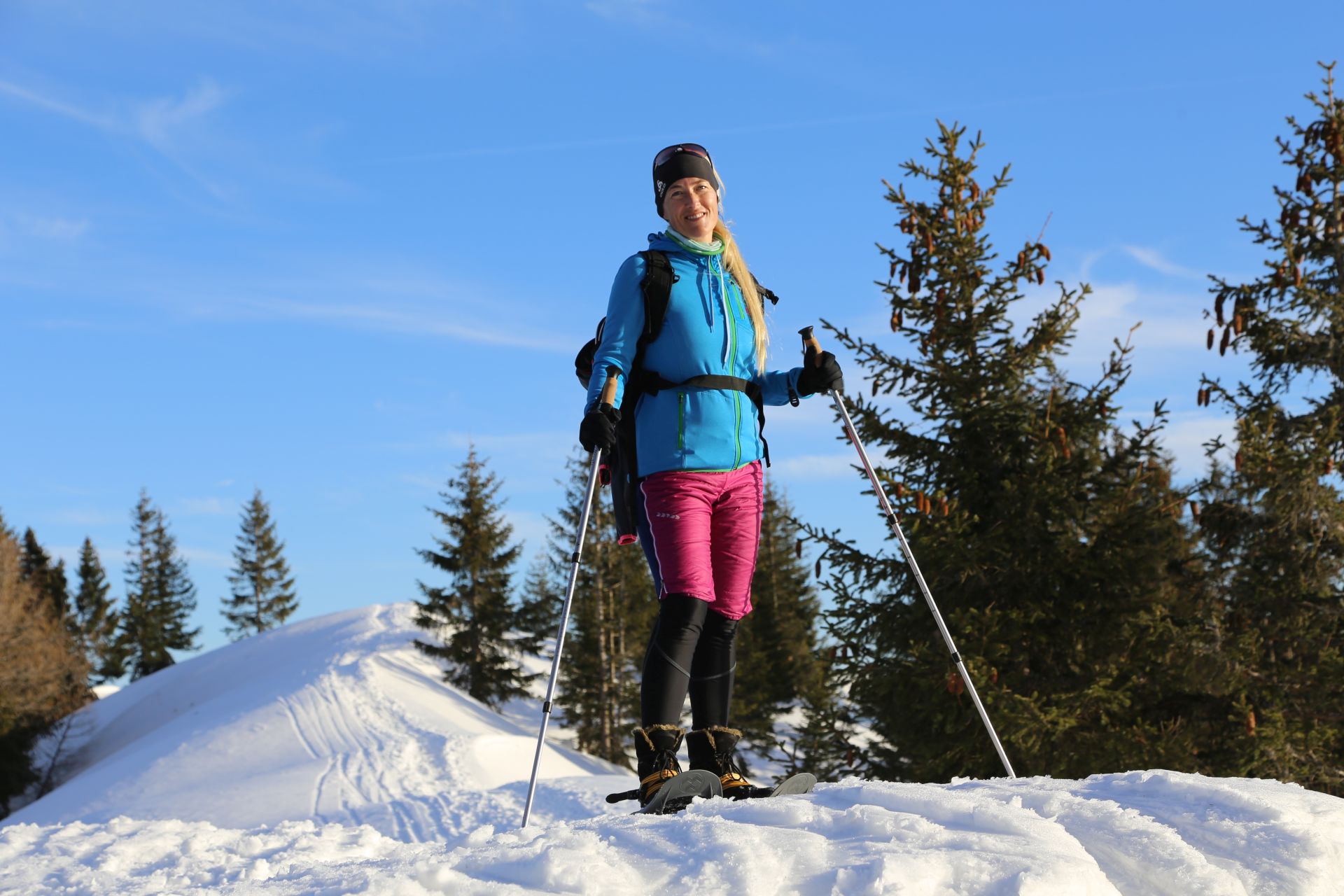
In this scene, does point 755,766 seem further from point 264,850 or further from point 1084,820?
point 1084,820

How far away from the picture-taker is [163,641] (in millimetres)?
63812

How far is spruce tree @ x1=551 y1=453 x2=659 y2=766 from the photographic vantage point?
32.7 meters

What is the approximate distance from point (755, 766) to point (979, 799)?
119 ft

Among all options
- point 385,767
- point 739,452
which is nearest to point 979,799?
point 739,452

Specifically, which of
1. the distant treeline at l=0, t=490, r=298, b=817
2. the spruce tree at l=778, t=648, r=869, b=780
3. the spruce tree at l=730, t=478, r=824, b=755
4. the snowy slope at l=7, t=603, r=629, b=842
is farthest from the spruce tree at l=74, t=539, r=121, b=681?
the spruce tree at l=778, t=648, r=869, b=780

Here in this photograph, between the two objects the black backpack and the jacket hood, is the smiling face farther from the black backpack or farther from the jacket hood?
the black backpack

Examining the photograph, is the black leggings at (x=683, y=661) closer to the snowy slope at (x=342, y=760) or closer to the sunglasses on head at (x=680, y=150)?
the sunglasses on head at (x=680, y=150)

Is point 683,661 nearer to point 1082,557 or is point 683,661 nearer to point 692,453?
point 692,453

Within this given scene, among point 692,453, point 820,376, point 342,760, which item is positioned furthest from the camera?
point 342,760

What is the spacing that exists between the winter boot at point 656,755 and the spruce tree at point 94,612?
62.2 m

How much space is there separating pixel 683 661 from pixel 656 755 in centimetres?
37

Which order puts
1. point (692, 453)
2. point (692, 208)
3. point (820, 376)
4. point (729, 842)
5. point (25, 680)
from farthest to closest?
point (25, 680) < point (820, 376) < point (692, 208) < point (692, 453) < point (729, 842)

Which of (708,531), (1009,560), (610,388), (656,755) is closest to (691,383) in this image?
(610,388)

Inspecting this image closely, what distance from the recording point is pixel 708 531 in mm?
4520
